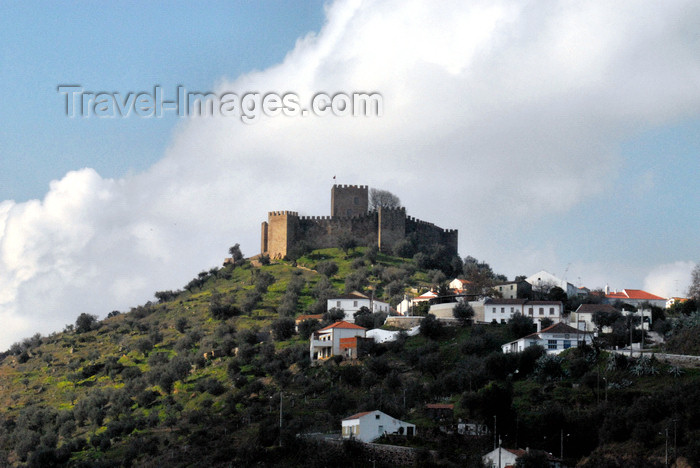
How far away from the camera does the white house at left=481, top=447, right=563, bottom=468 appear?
4025 cm

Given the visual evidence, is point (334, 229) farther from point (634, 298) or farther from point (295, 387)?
point (295, 387)

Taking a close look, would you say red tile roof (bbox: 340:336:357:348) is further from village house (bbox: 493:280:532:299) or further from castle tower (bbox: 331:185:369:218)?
castle tower (bbox: 331:185:369:218)

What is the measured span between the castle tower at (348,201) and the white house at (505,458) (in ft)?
170

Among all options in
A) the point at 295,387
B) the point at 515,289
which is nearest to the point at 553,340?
the point at 295,387

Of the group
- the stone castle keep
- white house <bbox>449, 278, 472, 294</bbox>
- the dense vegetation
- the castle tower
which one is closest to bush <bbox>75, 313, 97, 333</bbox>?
the dense vegetation

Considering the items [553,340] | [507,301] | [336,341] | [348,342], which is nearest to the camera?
[553,340]

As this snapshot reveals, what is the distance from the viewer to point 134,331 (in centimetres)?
8275

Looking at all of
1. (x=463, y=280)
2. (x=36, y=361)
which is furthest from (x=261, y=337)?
(x=36, y=361)

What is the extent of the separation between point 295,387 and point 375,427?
12.0 meters

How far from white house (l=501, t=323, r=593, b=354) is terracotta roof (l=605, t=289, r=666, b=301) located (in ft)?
61.2

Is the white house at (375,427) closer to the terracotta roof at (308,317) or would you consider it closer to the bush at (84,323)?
the terracotta roof at (308,317)

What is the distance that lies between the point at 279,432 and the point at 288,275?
37603 mm

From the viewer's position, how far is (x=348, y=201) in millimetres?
92625

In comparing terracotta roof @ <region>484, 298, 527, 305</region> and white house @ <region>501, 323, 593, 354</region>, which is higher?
terracotta roof @ <region>484, 298, 527, 305</region>
